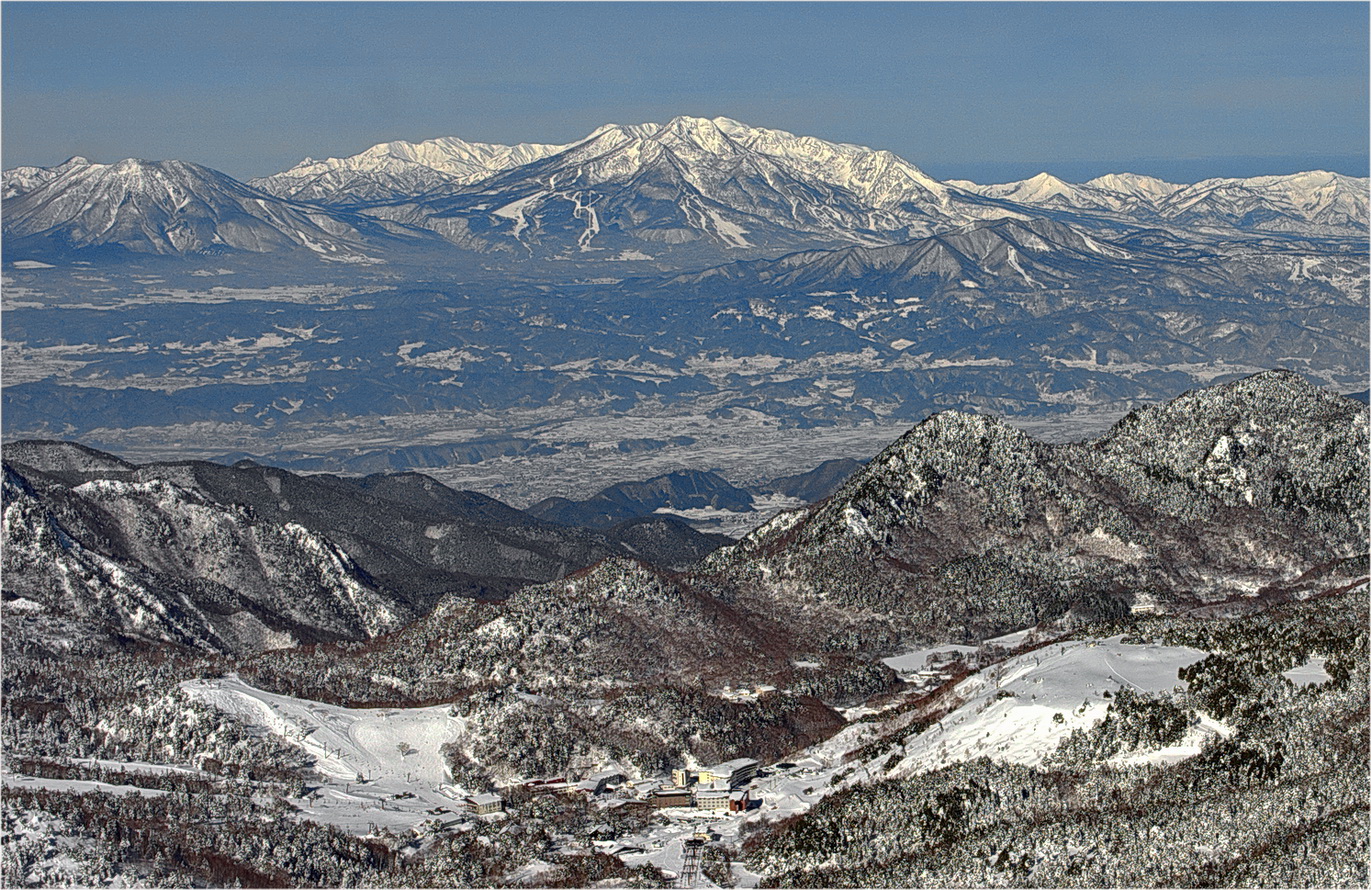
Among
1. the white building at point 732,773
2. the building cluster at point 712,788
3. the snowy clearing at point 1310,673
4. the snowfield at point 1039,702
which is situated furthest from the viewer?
the white building at point 732,773

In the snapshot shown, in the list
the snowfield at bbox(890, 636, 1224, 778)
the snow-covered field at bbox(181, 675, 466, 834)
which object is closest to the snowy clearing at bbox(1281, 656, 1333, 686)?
the snowfield at bbox(890, 636, 1224, 778)

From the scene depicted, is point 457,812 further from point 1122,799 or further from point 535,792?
point 1122,799

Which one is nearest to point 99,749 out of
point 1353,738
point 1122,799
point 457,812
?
point 457,812

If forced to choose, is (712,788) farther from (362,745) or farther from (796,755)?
(362,745)

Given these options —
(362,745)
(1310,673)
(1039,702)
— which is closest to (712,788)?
(1039,702)

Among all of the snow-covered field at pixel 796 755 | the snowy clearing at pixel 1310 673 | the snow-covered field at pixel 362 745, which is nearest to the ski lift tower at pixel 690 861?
the snow-covered field at pixel 796 755

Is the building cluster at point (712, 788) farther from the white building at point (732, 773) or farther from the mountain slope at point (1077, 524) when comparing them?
the mountain slope at point (1077, 524)
